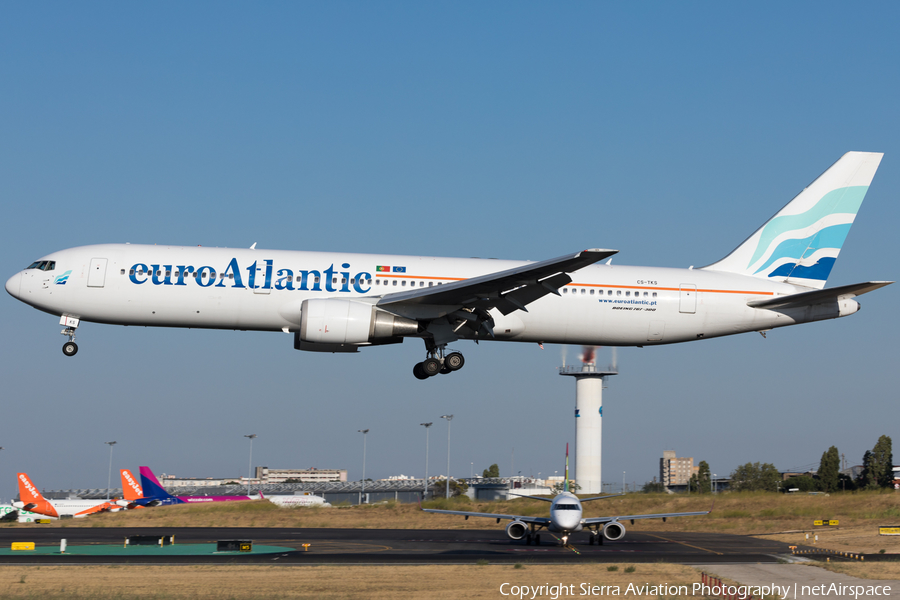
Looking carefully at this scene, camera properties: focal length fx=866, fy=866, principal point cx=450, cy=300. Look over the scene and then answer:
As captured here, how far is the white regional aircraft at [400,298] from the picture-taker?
31.5 metres

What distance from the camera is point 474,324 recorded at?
109 ft

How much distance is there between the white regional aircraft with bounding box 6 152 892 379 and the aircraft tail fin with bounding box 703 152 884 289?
1859mm

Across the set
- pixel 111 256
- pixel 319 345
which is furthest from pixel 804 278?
pixel 111 256

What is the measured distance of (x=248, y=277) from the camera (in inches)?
1277

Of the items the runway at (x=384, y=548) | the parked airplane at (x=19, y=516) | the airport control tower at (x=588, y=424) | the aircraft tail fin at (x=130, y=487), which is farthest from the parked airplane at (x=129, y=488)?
the airport control tower at (x=588, y=424)

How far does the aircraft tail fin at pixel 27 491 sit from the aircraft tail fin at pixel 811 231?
53.8m

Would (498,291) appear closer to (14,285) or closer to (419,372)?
(419,372)

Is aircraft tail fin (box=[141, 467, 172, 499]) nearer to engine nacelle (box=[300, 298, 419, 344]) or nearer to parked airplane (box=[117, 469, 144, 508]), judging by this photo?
parked airplane (box=[117, 469, 144, 508])

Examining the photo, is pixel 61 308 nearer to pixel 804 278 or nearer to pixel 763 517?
pixel 804 278

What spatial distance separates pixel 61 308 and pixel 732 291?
2675cm

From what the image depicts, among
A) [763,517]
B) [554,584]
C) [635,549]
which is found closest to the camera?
[554,584]

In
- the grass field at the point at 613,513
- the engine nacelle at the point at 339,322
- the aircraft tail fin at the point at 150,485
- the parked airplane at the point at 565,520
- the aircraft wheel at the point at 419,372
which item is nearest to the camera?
the engine nacelle at the point at 339,322

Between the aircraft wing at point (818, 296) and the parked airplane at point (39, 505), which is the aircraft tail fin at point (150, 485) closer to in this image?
the parked airplane at point (39, 505)

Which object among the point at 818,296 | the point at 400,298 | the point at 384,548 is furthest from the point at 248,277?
the point at 818,296
